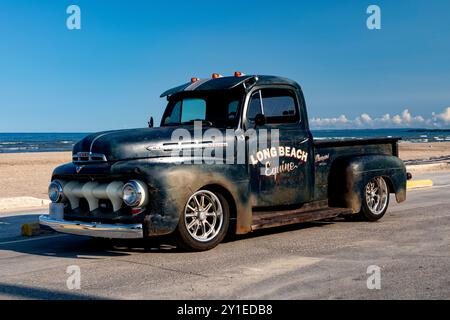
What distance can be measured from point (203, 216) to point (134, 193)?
929 mm

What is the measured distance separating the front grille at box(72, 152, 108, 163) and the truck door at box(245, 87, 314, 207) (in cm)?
187

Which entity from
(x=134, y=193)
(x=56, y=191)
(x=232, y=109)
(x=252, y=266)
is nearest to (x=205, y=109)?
(x=232, y=109)

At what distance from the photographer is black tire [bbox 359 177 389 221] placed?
366 inches

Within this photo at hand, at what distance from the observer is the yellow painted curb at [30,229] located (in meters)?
8.84

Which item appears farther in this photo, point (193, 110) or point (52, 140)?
point (52, 140)

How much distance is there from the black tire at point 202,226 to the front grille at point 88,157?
113cm

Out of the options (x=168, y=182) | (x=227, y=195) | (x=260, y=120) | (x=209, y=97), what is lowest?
(x=227, y=195)

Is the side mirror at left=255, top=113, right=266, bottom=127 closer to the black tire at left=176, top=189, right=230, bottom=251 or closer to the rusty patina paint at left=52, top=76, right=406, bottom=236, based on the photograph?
the rusty patina paint at left=52, top=76, right=406, bottom=236

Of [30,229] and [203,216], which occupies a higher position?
[203,216]

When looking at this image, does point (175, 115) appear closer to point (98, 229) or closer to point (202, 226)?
point (202, 226)

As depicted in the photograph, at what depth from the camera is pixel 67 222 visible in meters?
7.02

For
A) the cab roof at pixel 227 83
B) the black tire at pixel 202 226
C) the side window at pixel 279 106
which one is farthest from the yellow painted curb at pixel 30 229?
the side window at pixel 279 106

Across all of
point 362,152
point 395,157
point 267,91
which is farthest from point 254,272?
point 395,157

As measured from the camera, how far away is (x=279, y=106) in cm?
838
